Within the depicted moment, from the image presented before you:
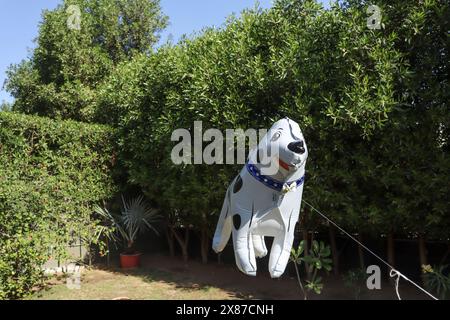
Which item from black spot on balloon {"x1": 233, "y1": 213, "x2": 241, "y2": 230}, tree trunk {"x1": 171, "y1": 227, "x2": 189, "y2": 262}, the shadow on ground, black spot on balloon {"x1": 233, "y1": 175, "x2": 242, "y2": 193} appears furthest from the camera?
tree trunk {"x1": 171, "y1": 227, "x2": 189, "y2": 262}

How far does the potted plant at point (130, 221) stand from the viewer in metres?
8.02

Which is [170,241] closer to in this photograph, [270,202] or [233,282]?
[233,282]

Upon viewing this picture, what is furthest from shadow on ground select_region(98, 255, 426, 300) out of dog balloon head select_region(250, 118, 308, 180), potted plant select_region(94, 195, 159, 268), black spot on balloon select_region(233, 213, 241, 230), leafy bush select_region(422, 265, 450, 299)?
dog balloon head select_region(250, 118, 308, 180)

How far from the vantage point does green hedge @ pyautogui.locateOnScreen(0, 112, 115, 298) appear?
18.7 feet

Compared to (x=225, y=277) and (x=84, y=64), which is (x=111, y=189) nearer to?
(x=225, y=277)

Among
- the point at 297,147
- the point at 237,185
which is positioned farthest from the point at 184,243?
the point at 297,147

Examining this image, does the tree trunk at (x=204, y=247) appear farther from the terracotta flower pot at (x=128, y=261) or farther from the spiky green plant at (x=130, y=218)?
the terracotta flower pot at (x=128, y=261)

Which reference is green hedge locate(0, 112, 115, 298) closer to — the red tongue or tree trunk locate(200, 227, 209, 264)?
tree trunk locate(200, 227, 209, 264)

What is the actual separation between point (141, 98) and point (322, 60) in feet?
11.8

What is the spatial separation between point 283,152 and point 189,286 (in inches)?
172

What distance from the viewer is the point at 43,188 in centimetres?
663

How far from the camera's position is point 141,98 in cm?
761

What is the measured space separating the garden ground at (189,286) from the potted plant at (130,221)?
26 centimetres

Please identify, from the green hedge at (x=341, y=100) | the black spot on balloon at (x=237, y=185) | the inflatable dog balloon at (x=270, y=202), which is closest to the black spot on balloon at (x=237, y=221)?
the inflatable dog balloon at (x=270, y=202)
